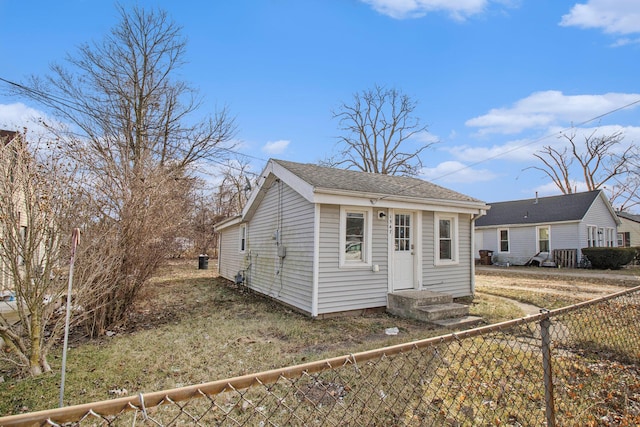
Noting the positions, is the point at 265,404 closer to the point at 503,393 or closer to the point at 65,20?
the point at 503,393

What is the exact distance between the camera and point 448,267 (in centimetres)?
927

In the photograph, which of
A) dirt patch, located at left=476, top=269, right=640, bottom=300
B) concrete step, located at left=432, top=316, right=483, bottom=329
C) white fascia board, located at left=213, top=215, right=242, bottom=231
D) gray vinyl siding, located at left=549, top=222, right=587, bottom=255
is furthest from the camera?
gray vinyl siding, located at left=549, top=222, right=587, bottom=255

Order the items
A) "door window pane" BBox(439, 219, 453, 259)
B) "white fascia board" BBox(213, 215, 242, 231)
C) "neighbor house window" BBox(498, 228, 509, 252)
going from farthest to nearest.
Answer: "neighbor house window" BBox(498, 228, 509, 252) < "white fascia board" BBox(213, 215, 242, 231) < "door window pane" BBox(439, 219, 453, 259)

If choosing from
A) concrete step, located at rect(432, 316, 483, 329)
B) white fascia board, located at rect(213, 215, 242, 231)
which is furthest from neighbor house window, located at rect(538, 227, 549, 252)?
white fascia board, located at rect(213, 215, 242, 231)

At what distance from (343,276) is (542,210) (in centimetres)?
2005

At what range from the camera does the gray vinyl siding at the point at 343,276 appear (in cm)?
735

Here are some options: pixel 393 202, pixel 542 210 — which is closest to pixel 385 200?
pixel 393 202

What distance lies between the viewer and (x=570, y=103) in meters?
11.1

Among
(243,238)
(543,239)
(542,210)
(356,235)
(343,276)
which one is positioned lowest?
(343,276)

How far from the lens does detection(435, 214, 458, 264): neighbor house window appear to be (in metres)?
9.16

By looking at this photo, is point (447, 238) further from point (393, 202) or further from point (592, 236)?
point (592, 236)

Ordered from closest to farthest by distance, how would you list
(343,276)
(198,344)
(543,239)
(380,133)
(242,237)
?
(198,344), (343,276), (242,237), (543,239), (380,133)

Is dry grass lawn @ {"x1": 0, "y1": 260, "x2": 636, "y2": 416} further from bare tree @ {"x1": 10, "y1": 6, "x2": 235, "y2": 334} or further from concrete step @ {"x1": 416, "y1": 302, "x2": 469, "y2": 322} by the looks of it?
bare tree @ {"x1": 10, "y1": 6, "x2": 235, "y2": 334}

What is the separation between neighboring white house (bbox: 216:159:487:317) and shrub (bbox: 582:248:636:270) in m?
13.8
